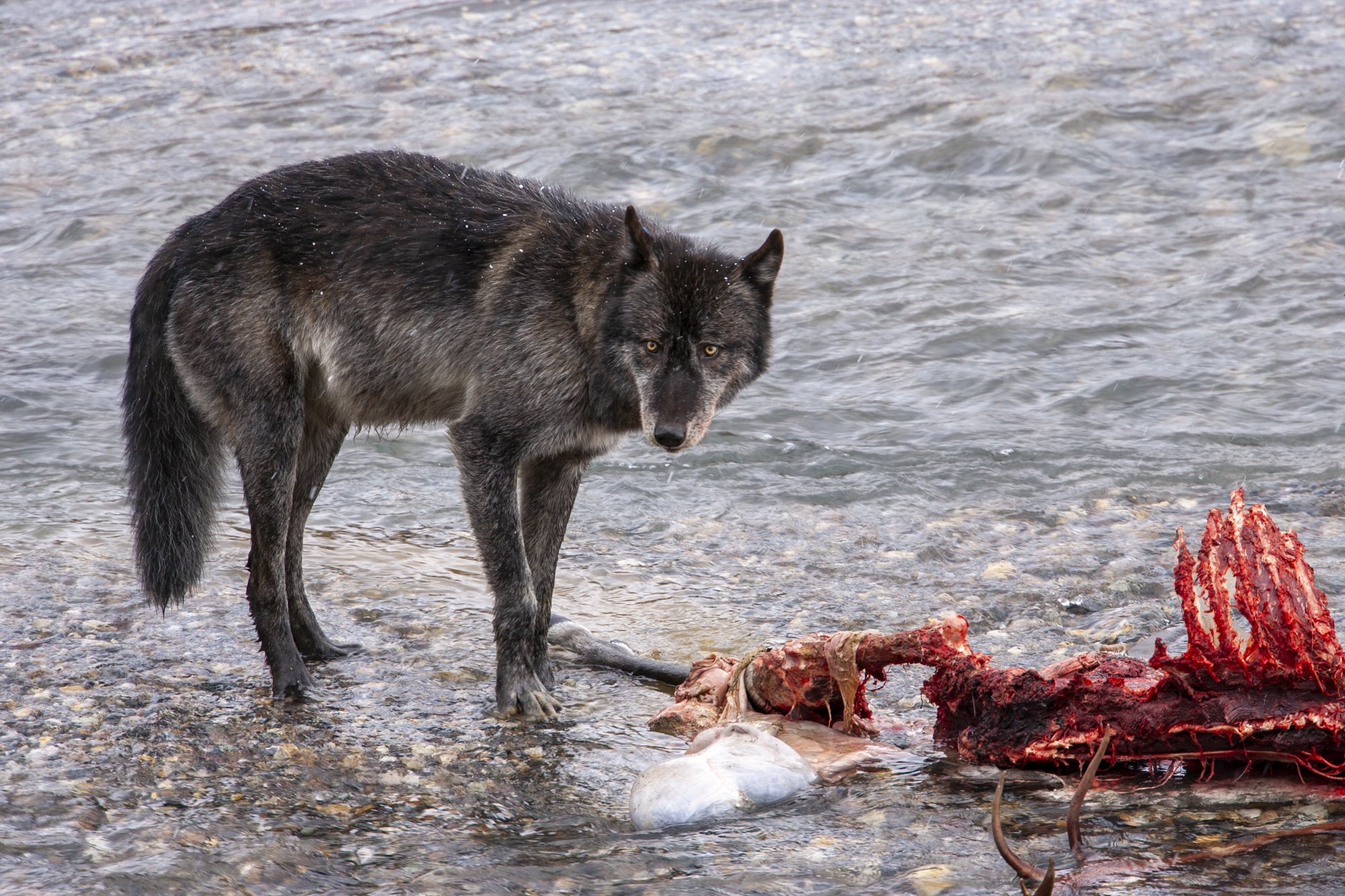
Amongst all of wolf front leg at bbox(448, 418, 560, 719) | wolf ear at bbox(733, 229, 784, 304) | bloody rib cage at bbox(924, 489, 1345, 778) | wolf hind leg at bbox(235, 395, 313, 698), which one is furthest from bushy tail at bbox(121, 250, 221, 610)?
bloody rib cage at bbox(924, 489, 1345, 778)

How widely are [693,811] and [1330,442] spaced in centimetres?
517

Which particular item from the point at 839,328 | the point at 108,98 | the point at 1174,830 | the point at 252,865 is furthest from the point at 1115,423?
the point at 108,98

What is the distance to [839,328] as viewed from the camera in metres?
9.48

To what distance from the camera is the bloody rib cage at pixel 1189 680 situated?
344 centimetres

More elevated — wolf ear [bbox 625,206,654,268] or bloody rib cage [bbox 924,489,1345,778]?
wolf ear [bbox 625,206,654,268]

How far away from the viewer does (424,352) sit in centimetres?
502

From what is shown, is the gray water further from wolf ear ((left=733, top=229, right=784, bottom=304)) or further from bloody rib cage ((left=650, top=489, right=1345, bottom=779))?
wolf ear ((left=733, top=229, right=784, bottom=304))

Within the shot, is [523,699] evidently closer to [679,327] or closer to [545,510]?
[545,510]

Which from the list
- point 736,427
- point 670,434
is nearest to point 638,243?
point 670,434

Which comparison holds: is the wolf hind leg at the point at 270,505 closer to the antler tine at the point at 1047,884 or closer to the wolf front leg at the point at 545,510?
the wolf front leg at the point at 545,510

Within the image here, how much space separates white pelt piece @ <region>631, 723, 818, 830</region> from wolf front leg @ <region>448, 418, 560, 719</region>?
0.98 metres

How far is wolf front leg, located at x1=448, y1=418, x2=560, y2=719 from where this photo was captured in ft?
15.5

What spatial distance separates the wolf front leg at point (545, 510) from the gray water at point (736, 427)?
377 millimetres

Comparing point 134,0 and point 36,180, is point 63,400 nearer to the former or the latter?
point 36,180
